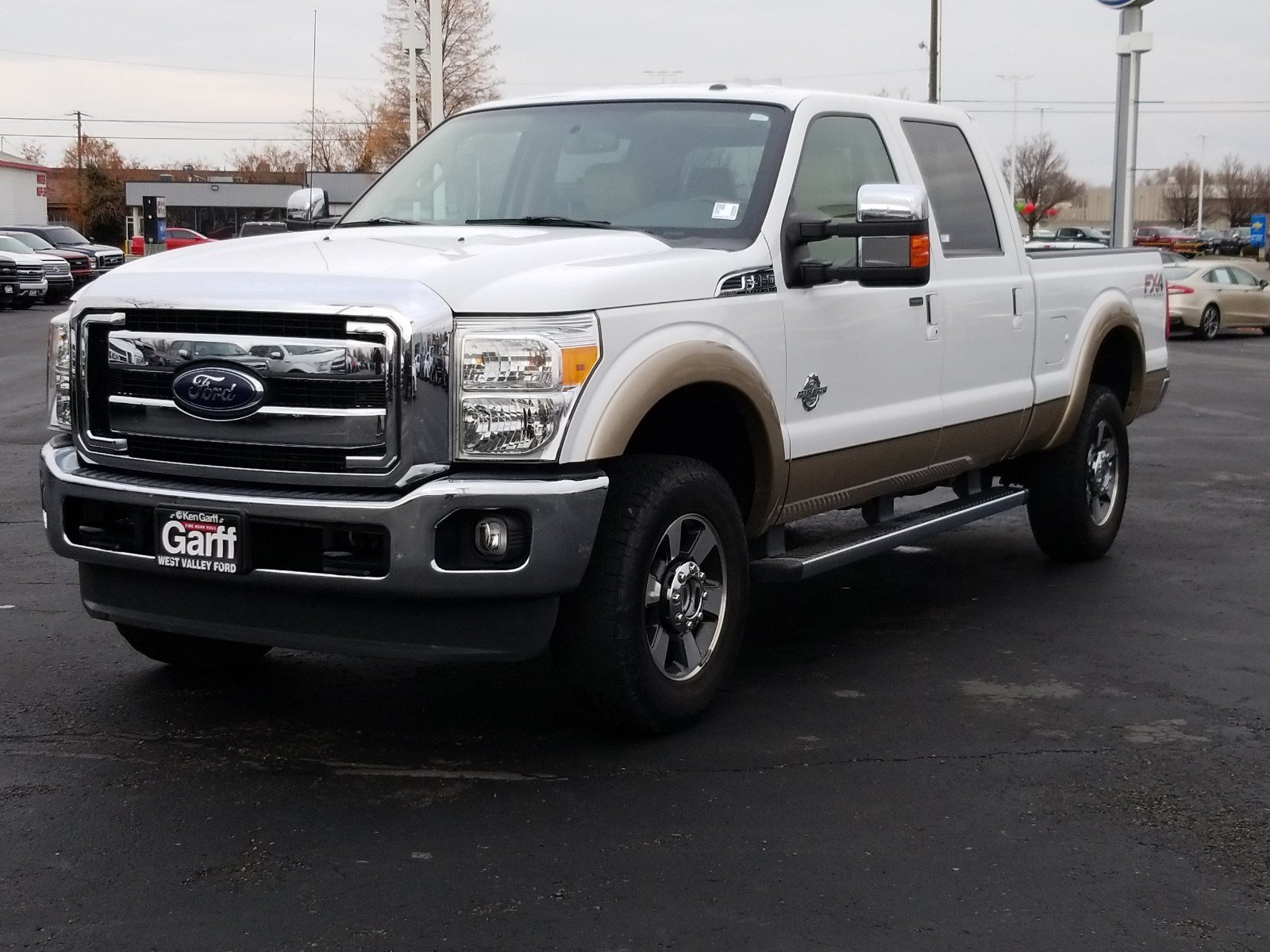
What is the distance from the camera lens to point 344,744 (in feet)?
16.3

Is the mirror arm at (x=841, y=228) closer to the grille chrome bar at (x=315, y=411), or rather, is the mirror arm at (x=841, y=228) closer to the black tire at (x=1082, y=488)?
the grille chrome bar at (x=315, y=411)

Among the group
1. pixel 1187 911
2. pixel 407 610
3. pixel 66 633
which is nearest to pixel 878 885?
pixel 1187 911

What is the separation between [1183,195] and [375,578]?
14306 centimetres

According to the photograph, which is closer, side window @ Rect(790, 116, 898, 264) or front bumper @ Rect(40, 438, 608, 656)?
front bumper @ Rect(40, 438, 608, 656)

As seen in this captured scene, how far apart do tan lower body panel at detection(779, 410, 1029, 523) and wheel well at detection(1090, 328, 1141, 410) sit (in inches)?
53.3

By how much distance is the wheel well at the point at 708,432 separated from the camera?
16.9 feet

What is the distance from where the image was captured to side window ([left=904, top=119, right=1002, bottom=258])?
6.54 meters

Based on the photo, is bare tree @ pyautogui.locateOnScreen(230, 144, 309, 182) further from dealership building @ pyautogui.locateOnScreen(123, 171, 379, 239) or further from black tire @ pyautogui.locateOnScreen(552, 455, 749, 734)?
black tire @ pyautogui.locateOnScreen(552, 455, 749, 734)

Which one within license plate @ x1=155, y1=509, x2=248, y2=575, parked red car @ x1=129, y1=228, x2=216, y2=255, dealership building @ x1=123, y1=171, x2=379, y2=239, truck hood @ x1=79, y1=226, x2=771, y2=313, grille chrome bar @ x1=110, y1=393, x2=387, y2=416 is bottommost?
license plate @ x1=155, y1=509, x2=248, y2=575

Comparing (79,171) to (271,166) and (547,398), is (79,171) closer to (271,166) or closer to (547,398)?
(271,166)

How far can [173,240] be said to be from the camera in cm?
5406

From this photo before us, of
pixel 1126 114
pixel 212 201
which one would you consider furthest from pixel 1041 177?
pixel 1126 114

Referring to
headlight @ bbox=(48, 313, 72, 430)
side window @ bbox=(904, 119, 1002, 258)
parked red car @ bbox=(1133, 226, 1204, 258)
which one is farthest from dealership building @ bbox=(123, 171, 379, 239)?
headlight @ bbox=(48, 313, 72, 430)

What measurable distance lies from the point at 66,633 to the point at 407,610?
2496 mm
